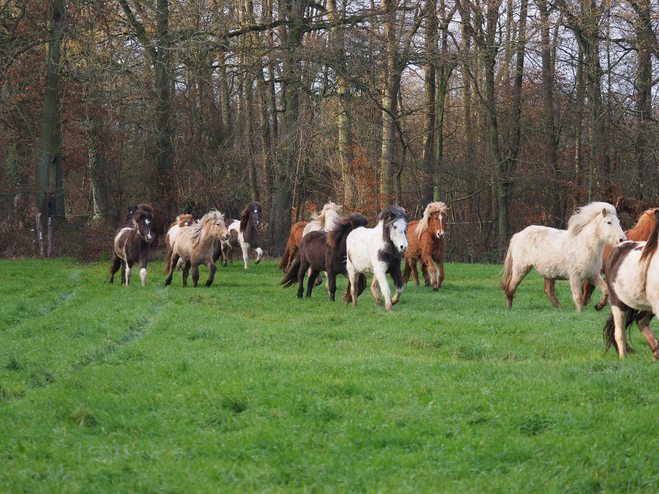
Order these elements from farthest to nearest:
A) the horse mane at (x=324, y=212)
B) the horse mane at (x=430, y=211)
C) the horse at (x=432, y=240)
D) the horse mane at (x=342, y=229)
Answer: the horse mane at (x=324, y=212), the horse mane at (x=430, y=211), the horse at (x=432, y=240), the horse mane at (x=342, y=229)

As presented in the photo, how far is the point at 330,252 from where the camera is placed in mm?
13227

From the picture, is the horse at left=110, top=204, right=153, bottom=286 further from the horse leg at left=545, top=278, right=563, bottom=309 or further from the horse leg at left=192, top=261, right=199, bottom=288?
the horse leg at left=545, top=278, right=563, bottom=309

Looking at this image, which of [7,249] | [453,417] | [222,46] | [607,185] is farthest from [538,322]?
[7,249]

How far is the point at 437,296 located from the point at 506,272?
1767 mm

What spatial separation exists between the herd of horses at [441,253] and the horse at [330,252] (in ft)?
0.06

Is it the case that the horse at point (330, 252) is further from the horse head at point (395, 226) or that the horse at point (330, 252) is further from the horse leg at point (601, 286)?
the horse leg at point (601, 286)

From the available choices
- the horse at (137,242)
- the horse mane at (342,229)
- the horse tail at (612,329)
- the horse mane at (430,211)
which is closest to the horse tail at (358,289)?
the horse mane at (342,229)

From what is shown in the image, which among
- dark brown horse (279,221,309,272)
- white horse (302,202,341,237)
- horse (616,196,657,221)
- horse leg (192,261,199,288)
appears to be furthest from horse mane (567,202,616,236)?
horse leg (192,261,199,288)

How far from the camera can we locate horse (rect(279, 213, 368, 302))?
13.2 m

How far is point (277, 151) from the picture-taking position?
24.2 meters

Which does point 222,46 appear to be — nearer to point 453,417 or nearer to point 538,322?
point 538,322

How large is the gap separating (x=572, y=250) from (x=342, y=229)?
4286mm

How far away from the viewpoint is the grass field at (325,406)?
4.29 metres

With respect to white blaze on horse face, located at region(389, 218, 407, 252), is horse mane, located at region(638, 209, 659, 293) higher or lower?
lower
